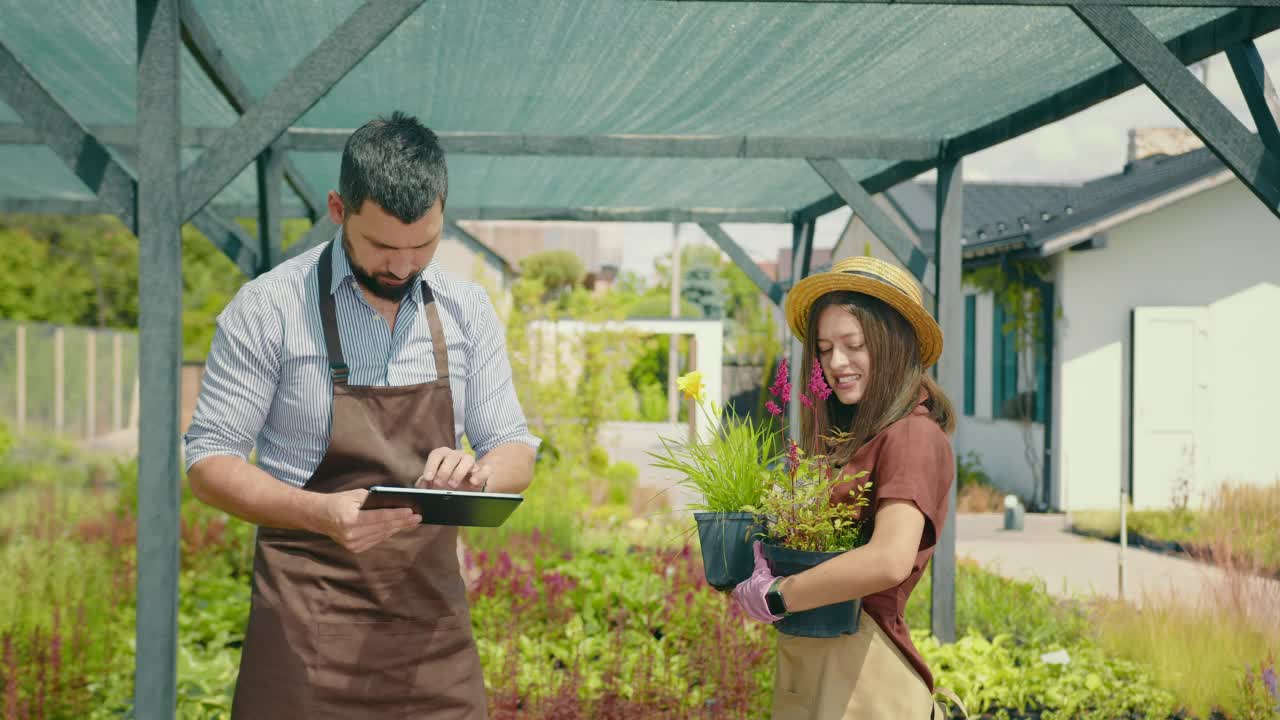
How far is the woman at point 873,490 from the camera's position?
2.13 m

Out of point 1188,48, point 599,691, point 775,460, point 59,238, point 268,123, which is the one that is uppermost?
point 59,238

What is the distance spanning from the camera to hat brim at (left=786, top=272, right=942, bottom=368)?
2.32 meters

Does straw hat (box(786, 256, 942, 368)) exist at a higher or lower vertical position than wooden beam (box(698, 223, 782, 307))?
lower

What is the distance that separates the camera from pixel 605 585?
6062 mm

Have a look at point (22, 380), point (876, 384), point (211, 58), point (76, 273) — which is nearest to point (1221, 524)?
point (876, 384)

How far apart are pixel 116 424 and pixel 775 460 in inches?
785

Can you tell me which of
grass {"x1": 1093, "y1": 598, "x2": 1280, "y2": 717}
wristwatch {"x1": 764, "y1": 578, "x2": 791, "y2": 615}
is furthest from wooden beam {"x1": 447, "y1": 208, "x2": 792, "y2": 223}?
wristwatch {"x1": 764, "y1": 578, "x2": 791, "y2": 615}

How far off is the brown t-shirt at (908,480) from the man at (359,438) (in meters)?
0.76

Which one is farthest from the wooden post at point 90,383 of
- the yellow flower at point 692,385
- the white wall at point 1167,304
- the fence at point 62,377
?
the yellow flower at point 692,385

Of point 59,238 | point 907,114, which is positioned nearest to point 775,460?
point 907,114

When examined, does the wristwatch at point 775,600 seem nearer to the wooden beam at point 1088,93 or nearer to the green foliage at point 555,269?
the wooden beam at point 1088,93

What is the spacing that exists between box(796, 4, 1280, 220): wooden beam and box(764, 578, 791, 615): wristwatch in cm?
216

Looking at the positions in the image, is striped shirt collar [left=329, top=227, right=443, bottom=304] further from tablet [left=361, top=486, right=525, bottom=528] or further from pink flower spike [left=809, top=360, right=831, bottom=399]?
pink flower spike [left=809, top=360, right=831, bottom=399]

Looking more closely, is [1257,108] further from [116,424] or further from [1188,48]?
[116,424]
